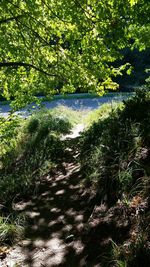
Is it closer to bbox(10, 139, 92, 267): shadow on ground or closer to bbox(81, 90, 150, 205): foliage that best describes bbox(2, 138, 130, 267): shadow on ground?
bbox(10, 139, 92, 267): shadow on ground

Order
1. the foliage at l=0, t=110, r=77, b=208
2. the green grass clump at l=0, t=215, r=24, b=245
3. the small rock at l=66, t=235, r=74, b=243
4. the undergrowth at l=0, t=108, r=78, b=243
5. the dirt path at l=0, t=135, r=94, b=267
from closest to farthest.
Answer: the dirt path at l=0, t=135, r=94, b=267 < the small rock at l=66, t=235, r=74, b=243 < the green grass clump at l=0, t=215, r=24, b=245 < the undergrowth at l=0, t=108, r=78, b=243 < the foliage at l=0, t=110, r=77, b=208

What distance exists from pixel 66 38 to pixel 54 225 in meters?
5.20

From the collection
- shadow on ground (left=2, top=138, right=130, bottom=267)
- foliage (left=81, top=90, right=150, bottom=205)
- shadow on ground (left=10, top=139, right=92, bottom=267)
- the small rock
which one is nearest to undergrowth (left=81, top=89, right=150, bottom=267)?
foliage (left=81, top=90, right=150, bottom=205)

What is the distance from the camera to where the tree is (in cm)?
689

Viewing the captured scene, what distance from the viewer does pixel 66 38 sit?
7773mm

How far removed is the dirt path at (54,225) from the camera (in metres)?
3.66

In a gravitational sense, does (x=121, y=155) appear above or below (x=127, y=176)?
above

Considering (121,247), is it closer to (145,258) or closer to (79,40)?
(145,258)

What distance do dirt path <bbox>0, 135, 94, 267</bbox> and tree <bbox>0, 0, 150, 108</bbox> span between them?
2804 millimetres

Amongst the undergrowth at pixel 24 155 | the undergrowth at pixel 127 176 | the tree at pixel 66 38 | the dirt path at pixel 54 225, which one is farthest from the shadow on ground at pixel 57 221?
the tree at pixel 66 38

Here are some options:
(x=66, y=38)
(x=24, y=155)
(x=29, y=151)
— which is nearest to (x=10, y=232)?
(x=29, y=151)

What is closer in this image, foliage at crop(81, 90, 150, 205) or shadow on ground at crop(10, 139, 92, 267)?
shadow on ground at crop(10, 139, 92, 267)

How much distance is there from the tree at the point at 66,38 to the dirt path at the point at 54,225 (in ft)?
9.20

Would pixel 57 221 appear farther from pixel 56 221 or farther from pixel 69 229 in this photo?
pixel 69 229
